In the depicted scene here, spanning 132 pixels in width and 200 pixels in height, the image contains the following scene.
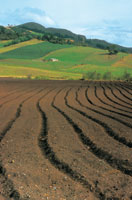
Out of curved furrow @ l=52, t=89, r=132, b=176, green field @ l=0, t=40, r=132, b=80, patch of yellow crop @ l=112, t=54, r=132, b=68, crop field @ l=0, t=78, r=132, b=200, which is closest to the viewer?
crop field @ l=0, t=78, r=132, b=200

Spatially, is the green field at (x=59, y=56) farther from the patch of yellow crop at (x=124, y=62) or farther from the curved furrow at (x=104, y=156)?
the curved furrow at (x=104, y=156)

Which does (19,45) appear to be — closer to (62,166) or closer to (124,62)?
(124,62)

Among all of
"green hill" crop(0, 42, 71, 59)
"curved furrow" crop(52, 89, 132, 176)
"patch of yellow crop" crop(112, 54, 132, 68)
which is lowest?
"curved furrow" crop(52, 89, 132, 176)

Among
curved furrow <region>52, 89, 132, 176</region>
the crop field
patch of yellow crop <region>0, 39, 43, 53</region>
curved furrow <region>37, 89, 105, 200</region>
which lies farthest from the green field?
curved furrow <region>37, 89, 105, 200</region>

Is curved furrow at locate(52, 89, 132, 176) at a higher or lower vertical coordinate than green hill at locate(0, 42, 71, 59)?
lower

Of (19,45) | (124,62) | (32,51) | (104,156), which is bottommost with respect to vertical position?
(104,156)

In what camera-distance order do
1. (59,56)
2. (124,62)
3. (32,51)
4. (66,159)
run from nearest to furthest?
(66,159) < (124,62) < (59,56) < (32,51)

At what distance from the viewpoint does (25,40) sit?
322 feet

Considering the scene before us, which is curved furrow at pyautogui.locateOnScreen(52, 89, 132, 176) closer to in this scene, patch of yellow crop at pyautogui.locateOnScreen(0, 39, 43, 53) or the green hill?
the green hill

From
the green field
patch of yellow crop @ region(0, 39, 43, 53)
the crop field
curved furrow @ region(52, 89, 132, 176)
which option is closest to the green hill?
the green field

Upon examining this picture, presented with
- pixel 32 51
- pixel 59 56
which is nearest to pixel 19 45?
pixel 32 51

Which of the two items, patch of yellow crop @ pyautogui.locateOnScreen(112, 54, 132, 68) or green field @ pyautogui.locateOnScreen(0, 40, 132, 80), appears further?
green field @ pyautogui.locateOnScreen(0, 40, 132, 80)

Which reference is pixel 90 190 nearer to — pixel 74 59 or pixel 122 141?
pixel 122 141

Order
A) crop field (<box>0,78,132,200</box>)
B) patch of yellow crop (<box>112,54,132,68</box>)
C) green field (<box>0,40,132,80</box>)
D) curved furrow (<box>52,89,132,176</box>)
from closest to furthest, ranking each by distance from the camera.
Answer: crop field (<box>0,78,132,200</box>)
curved furrow (<box>52,89,132,176</box>)
patch of yellow crop (<box>112,54,132,68</box>)
green field (<box>0,40,132,80</box>)
